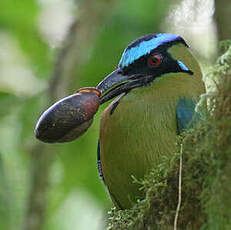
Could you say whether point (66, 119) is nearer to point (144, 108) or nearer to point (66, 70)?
point (144, 108)

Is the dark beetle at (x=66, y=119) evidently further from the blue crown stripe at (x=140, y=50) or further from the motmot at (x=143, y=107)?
the blue crown stripe at (x=140, y=50)

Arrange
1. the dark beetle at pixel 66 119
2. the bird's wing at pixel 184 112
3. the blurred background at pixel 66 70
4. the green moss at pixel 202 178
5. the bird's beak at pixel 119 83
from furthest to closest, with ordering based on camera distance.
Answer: the blurred background at pixel 66 70 < the bird's beak at pixel 119 83 < the bird's wing at pixel 184 112 < the dark beetle at pixel 66 119 < the green moss at pixel 202 178

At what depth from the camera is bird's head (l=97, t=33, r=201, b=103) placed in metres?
4.11

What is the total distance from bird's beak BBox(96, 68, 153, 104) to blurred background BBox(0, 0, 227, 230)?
54.1 inches

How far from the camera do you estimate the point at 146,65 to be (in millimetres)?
4168

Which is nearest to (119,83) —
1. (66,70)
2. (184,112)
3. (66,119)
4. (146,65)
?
(146,65)

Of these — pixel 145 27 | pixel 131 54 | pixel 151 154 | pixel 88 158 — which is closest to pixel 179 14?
pixel 145 27

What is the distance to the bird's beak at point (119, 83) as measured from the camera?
408 centimetres

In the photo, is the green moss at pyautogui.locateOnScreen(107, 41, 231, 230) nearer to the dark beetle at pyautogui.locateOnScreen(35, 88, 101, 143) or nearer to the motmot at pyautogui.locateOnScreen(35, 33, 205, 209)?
the dark beetle at pyautogui.locateOnScreen(35, 88, 101, 143)

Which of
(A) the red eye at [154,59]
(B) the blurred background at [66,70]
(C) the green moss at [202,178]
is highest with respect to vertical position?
(B) the blurred background at [66,70]

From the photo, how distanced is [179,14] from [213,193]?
13.0ft

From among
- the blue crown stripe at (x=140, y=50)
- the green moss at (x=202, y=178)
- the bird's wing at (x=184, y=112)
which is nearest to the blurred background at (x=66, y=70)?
the blue crown stripe at (x=140, y=50)

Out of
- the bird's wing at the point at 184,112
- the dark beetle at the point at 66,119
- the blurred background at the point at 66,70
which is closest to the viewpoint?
the dark beetle at the point at 66,119

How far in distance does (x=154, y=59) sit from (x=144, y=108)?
0.37 metres
